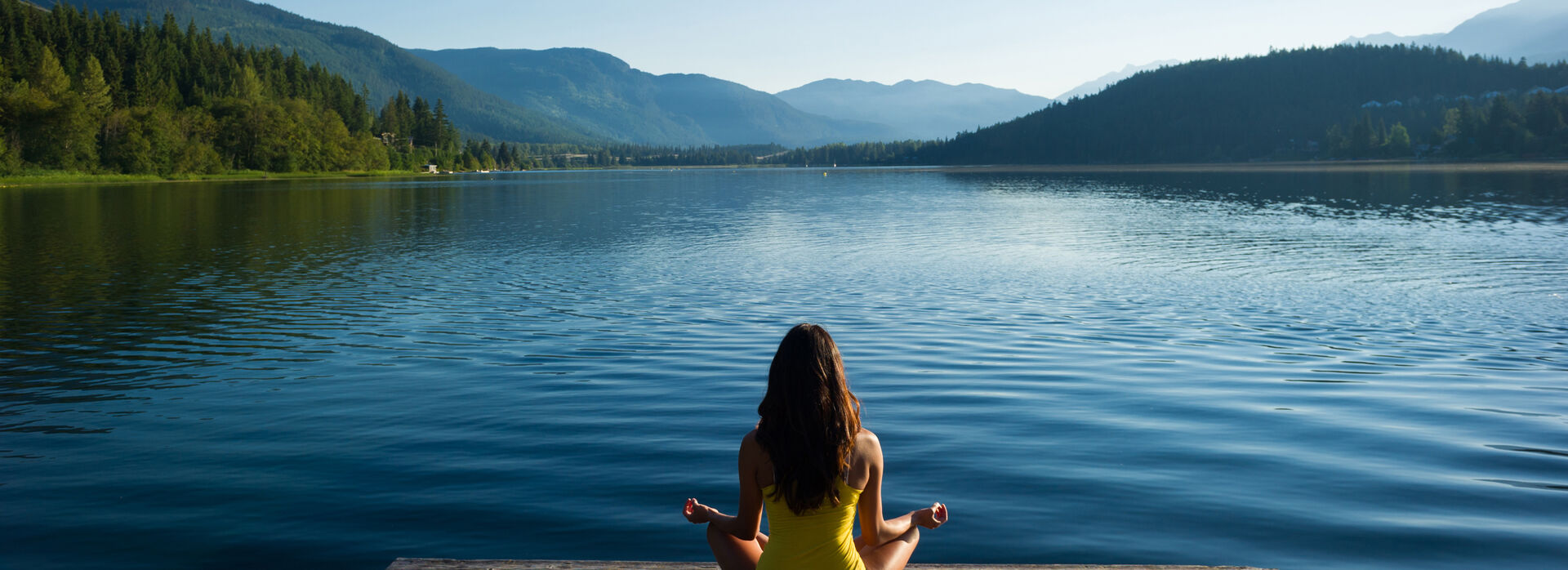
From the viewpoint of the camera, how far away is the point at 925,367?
14930 millimetres

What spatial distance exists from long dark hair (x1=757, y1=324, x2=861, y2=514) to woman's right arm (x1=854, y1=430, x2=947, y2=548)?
0.66ft

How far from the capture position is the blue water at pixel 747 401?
7.95 meters

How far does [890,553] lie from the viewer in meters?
5.40

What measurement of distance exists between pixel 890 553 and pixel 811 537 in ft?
2.49

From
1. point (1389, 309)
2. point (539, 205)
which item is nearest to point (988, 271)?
point (1389, 309)

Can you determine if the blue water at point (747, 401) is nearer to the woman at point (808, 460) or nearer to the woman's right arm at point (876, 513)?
the woman's right arm at point (876, 513)

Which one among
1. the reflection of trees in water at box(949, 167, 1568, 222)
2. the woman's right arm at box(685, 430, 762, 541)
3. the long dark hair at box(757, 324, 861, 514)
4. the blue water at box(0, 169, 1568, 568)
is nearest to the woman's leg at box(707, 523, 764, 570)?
the woman's right arm at box(685, 430, 762, 541)

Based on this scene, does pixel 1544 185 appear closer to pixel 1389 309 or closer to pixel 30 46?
pixel 1389 309

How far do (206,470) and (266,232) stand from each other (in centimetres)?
3698

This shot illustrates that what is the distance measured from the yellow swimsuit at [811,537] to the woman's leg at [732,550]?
0.41 metres

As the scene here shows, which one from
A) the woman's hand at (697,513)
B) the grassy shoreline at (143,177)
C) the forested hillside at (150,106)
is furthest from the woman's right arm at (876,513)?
the forested hillside at (150,106)

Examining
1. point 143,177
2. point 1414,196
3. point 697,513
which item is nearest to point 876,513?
point 697,513

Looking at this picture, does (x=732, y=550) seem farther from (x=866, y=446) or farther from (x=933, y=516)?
(x=933, y=516)

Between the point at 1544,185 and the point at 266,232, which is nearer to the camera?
the point at 266,232
